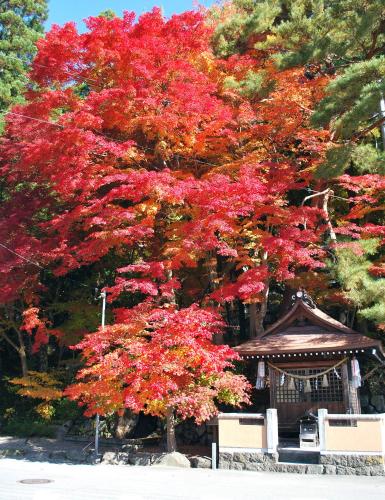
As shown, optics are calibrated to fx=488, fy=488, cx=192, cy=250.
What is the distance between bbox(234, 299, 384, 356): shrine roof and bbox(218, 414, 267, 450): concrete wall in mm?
1876

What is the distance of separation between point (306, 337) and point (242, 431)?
128 inches

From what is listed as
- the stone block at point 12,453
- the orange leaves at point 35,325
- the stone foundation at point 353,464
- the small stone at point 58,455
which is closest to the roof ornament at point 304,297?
the stone foundation at point 353,464

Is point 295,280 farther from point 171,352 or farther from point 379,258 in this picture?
point 171,352

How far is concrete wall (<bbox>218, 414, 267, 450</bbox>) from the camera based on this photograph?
1271cm

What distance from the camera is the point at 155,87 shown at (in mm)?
15938

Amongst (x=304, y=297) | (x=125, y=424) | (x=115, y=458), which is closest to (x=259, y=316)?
(x=304, y=297)

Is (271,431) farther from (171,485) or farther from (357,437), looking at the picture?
(171,485)

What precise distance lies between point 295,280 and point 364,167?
4143 millimetres

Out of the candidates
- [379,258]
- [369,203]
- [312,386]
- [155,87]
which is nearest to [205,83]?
[155,87]

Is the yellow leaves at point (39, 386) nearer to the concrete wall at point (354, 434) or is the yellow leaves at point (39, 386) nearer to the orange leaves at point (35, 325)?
the orange leaves at point (35, 325)

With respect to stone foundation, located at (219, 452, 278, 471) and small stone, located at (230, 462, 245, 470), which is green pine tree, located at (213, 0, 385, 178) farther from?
small stone, located at (230, 462, 245, 470)

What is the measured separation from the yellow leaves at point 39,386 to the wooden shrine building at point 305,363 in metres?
7.95

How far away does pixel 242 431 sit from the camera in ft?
42.3

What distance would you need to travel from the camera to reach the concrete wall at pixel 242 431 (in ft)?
41.7
